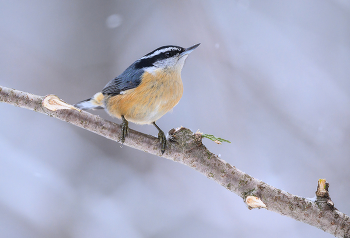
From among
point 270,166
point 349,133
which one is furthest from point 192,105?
point 349,133

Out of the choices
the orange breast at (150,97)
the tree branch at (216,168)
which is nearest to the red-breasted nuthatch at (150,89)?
the orange breast at (150,97)

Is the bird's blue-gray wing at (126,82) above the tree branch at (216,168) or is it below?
above

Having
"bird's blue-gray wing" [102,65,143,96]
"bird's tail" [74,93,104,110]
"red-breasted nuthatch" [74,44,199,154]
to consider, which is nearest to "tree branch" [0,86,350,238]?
"red-breasted nuthatch" [74,44,199,154]

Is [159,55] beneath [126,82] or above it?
above

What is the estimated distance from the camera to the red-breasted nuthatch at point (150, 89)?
202cm

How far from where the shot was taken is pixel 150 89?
6.66 feet

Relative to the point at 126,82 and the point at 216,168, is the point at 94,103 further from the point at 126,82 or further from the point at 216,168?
the point at 216,168

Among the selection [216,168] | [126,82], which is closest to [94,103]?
[126,82]

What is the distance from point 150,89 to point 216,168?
765mm

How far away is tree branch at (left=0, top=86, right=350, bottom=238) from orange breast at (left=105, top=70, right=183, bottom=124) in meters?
0.18

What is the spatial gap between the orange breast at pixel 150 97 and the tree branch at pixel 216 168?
0.60ft

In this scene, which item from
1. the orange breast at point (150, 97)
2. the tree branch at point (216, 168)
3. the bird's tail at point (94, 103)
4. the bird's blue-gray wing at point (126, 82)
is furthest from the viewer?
the bird's tail at point (94, 103)

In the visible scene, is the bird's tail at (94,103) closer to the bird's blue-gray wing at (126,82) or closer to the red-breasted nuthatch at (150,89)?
the bird's blue-gray wing at (126,82)

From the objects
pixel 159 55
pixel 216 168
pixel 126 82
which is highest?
pixel 159 55
